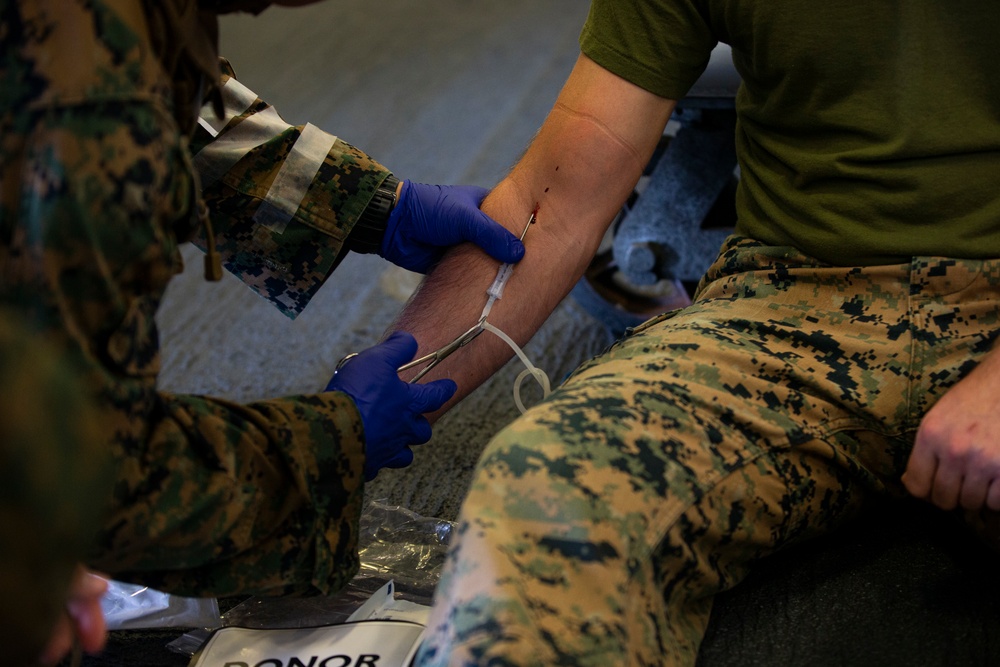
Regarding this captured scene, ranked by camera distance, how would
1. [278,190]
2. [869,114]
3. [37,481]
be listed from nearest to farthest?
[37,481] → [869,114] → [278,190]

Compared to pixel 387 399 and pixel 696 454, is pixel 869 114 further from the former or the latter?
pixel 387 399

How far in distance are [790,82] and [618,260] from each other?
0.78 metres

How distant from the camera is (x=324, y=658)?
3.72 feet

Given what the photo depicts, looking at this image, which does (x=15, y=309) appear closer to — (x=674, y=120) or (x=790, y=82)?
(x=790, y=82)

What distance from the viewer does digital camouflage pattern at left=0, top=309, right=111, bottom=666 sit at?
1.69 ft

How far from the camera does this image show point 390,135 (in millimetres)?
3244

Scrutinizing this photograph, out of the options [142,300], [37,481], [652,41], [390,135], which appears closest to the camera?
[37,481]

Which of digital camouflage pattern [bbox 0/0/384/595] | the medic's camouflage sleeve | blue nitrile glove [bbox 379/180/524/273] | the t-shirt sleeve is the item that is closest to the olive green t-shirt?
the t-shirt sleeve

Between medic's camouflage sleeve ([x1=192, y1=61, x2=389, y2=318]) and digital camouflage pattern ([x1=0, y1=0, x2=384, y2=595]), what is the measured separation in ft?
1.08

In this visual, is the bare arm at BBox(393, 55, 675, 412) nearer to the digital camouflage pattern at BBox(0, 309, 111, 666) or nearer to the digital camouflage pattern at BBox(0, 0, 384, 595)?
the digital camouflage pattern at BBox(0, 0, 384, 595)

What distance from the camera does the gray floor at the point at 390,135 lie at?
204 centimetres

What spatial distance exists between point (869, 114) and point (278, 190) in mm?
842

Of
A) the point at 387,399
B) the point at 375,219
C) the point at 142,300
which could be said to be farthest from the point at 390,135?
the point at 142,300

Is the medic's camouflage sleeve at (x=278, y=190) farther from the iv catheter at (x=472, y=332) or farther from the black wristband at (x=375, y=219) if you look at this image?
the iv catheter at (x=472, y=332)
